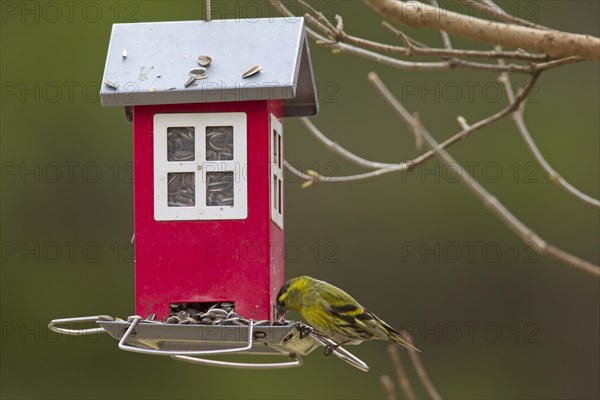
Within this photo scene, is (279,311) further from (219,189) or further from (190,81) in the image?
(190,81)

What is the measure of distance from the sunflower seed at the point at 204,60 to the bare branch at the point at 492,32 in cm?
219

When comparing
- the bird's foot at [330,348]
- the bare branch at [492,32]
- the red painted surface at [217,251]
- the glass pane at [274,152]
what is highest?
the bare branch at [492,32]

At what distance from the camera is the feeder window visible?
16.6ft

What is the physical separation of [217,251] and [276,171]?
0.44m

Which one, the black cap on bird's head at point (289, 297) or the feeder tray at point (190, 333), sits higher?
the black cap on bird's head at point (289, 297)

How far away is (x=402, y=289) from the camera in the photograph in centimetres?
1366

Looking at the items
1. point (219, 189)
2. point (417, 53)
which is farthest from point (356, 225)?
point (417, 53)

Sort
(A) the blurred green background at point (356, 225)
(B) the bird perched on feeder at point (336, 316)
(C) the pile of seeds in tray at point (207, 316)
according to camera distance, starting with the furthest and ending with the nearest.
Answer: (A) the blurred green background at point (356, 225) < (B) the bird perched on feeder at point (336, 316) < (C) the pile of seeds in tray at point (207, 316)

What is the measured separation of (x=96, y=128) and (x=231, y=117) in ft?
30.7

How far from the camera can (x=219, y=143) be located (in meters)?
4.96

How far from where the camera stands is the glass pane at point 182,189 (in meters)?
4.97

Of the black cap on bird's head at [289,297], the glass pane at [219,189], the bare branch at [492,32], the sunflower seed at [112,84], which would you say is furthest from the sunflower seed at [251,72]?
the bare branch at [492,32]

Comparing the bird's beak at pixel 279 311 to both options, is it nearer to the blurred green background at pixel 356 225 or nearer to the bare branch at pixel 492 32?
the bare branch at pixel 492 32

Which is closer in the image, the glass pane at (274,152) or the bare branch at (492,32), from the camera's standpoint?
the bare branch at (492,32)
